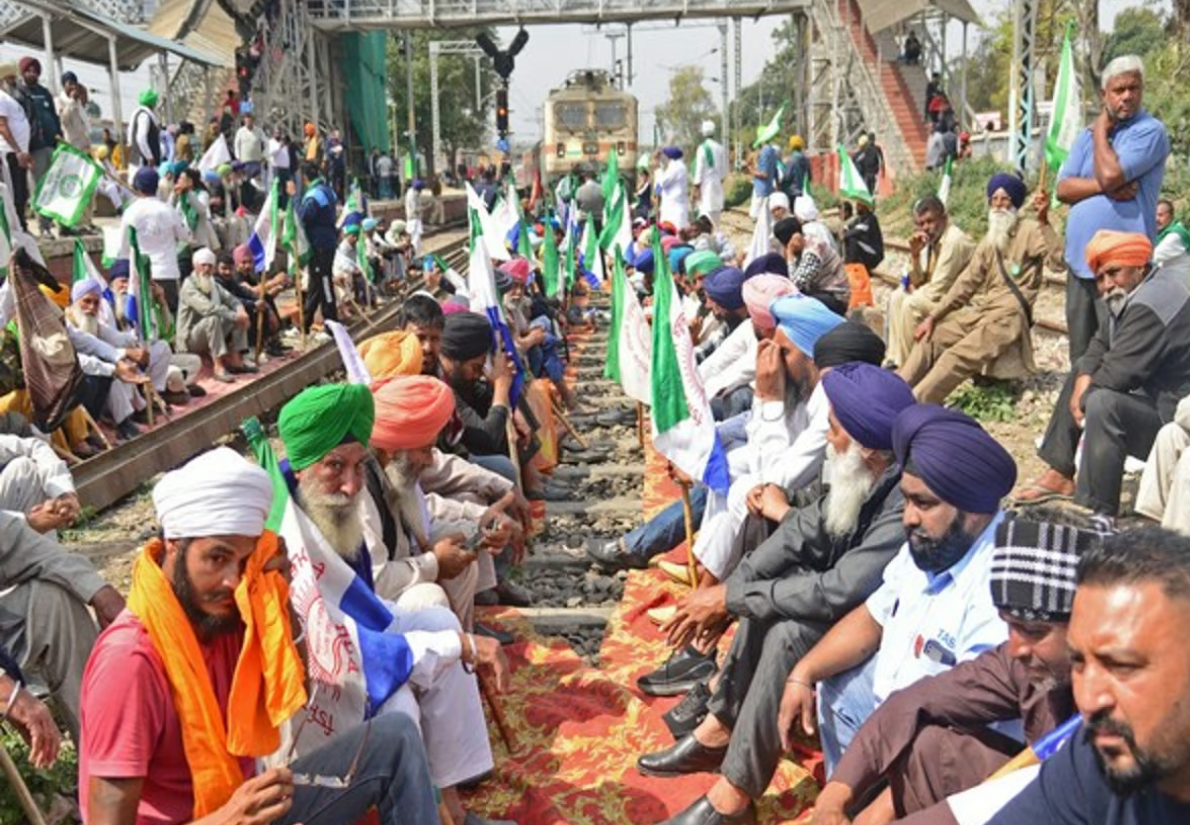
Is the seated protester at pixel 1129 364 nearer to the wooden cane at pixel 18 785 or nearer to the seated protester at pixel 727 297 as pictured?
the seated protester at pixel 727 297

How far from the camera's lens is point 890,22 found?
25.1 meters

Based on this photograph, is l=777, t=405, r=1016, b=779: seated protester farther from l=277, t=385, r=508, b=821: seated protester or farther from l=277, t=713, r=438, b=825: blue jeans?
l=277, t=713, r=438, b=825: blue jeans

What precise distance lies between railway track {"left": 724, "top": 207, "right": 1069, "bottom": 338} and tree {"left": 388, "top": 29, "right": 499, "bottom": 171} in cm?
2568

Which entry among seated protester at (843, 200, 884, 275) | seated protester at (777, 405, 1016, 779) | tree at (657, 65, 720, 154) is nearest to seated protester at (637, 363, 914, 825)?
seated protester at (777, 405, 1016, 779)

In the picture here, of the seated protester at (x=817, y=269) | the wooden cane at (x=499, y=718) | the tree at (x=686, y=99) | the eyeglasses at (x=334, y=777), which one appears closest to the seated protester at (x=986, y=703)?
the eyeglasses at (x=334, y=777)

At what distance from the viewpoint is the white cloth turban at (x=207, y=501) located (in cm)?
238

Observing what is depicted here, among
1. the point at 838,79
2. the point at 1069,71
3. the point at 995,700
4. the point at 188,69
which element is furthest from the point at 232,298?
the point at 838,79

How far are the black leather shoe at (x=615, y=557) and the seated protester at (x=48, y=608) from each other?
97.6 inches

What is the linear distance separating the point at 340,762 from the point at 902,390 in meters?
1.90

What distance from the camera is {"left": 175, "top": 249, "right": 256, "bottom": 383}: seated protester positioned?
10367mm

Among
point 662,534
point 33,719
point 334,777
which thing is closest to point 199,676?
point 334,777

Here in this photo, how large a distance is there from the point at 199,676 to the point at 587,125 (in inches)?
1049

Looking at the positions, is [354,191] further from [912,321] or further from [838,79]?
[838,79]

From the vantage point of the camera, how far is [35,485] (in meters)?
Result: 4.12
